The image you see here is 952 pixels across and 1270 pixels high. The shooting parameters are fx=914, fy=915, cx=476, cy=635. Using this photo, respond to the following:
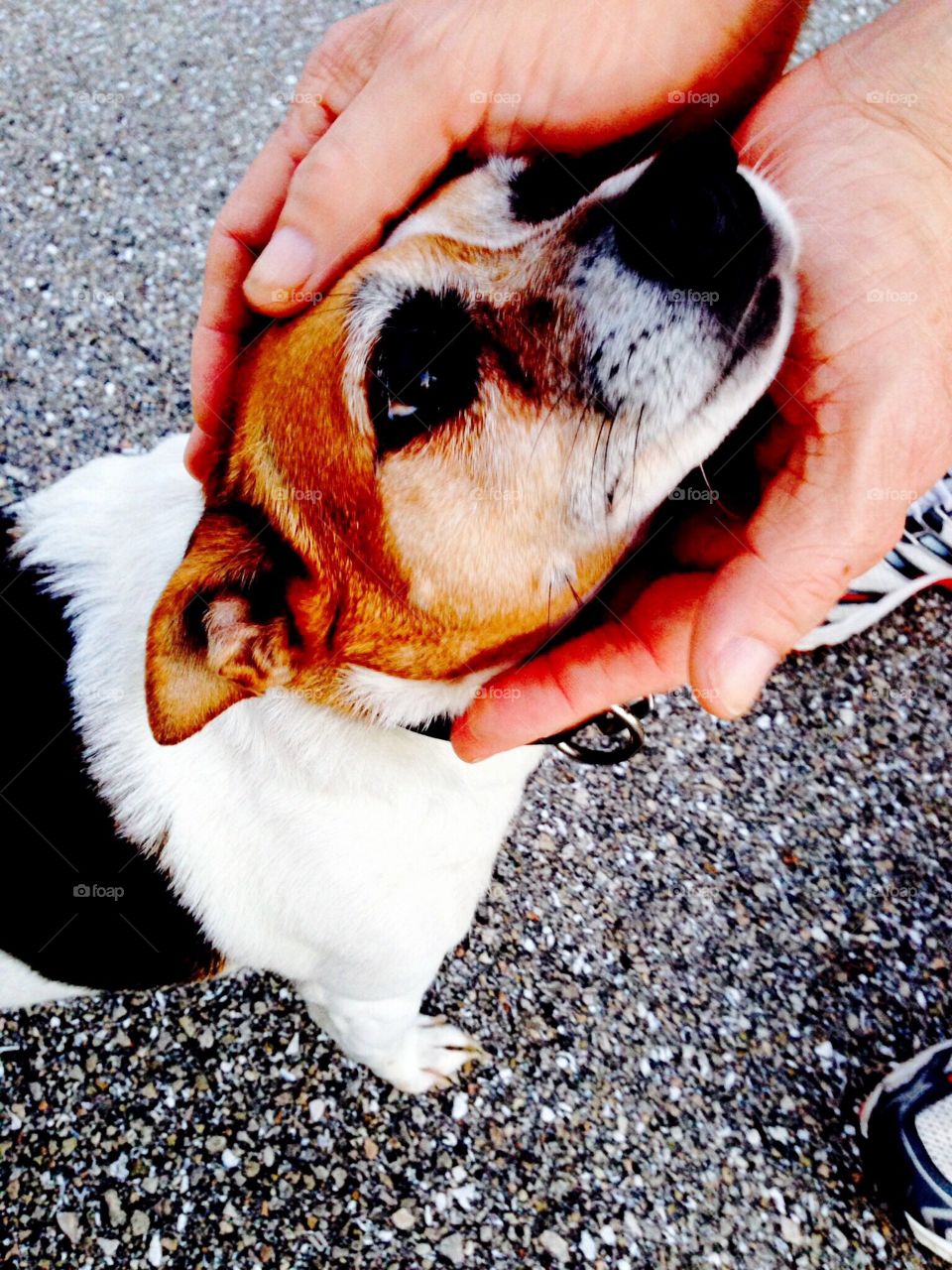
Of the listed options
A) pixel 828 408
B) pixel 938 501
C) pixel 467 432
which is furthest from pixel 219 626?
pixel 938 501

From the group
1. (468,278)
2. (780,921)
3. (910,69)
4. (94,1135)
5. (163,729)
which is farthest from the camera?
(780,921)

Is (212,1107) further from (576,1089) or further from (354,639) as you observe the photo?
(354,639)

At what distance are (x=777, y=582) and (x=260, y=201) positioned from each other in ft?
4.87

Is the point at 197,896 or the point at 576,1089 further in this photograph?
the point at 576,1089

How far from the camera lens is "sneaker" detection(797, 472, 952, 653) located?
3229mm

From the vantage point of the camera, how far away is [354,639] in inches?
74.6

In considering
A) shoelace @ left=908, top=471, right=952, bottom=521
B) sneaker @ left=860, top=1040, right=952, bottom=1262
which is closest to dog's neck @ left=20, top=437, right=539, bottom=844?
sneaker @ left=860, top=1040, right=952, bottom=1262

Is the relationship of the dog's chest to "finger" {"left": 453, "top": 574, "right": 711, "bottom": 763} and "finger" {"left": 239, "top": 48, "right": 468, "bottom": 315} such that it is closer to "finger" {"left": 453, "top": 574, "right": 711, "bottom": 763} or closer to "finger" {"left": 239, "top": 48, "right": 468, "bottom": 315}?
"finger" {"left": 453, "top": 574, "right": 711, "bottom": 763}

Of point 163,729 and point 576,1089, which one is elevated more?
point 163,729

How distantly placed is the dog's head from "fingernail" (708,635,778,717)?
1.03 feet

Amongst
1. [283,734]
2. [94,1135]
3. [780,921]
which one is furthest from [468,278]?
[94,1135]

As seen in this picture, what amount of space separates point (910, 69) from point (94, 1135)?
11.1 ft

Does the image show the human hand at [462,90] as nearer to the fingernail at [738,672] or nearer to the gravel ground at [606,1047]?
the fingernail at [738,672]

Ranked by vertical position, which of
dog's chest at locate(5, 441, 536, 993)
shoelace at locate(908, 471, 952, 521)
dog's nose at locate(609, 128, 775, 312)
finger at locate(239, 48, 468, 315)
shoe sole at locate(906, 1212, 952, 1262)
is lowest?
shoe sole at locate(906, 1212, 952, 1262)
